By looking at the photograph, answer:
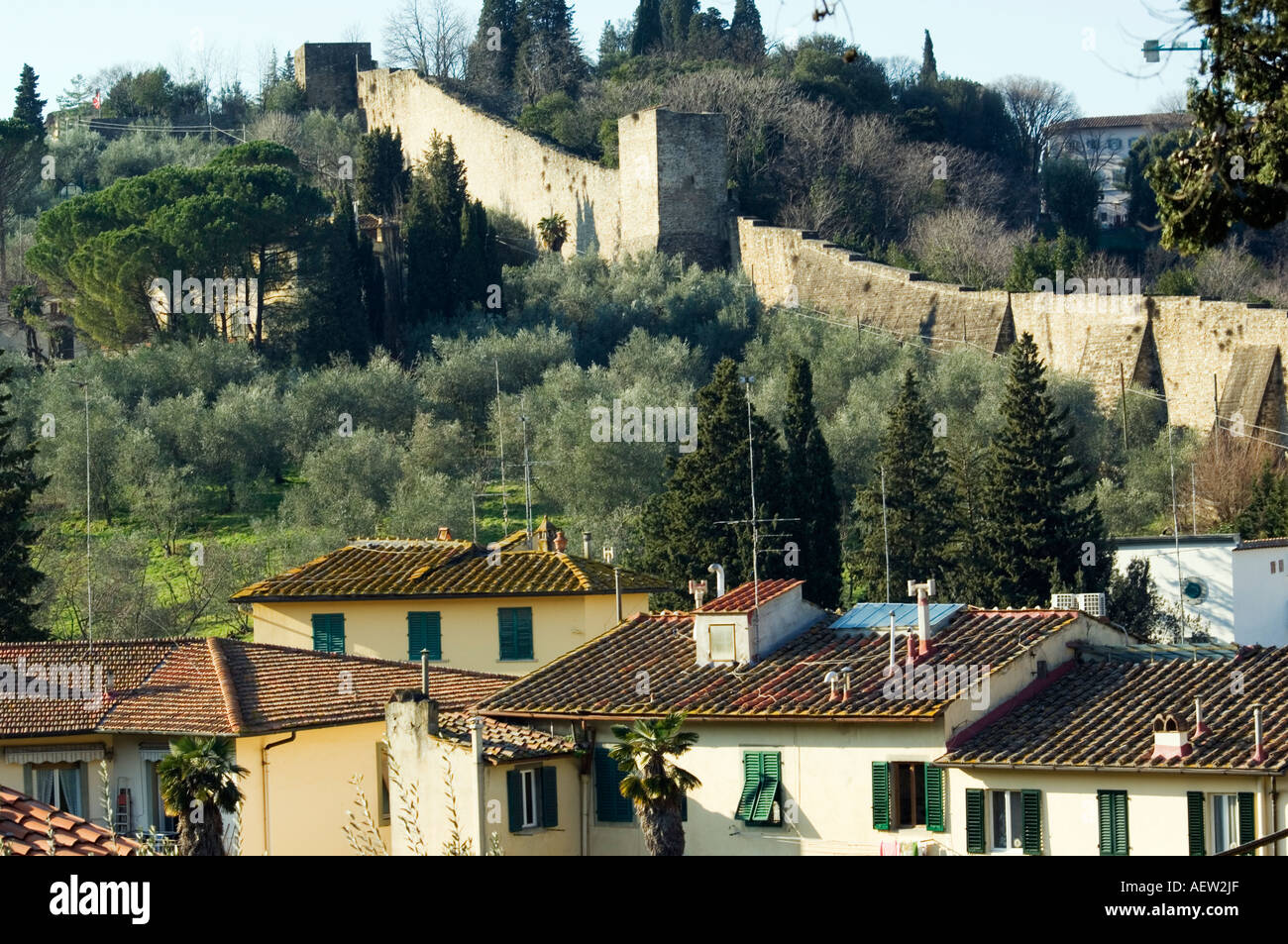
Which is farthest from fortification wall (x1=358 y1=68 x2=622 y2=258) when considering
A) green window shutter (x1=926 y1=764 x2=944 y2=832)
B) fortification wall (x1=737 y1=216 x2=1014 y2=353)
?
green window shutter (x1=926 y1=764 x2=944 y2=832)

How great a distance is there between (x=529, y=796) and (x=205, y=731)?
310cm

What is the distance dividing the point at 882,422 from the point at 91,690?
26267mm

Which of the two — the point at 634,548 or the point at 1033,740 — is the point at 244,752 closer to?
the point at 1033,740

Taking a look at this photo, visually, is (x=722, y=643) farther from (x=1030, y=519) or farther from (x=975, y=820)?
(x=1030, y=519)

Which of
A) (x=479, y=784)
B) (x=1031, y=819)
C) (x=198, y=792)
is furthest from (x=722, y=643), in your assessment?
(x=198, y=792)

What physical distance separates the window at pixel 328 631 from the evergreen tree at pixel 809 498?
9.81 metres

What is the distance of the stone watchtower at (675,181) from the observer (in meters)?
56.0

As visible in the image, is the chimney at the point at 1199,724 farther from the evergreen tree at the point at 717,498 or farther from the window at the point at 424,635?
the evergreen tree at the point at 717,498

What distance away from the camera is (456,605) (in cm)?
2775

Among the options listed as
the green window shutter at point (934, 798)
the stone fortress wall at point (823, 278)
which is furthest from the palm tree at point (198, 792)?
the stone fortress wall at point (823, 278)

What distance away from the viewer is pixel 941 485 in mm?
39156
